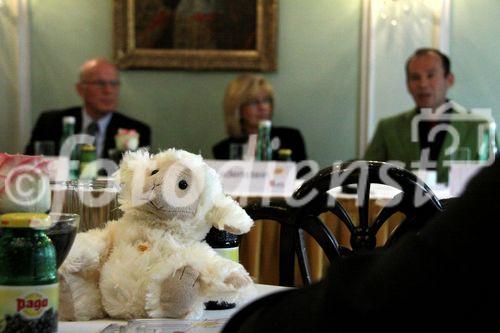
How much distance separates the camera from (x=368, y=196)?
1669 millimetres

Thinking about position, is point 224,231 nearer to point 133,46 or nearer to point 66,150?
point 66,150

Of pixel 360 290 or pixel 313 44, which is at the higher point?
pixel 313 44

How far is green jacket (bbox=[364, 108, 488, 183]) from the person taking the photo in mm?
4875

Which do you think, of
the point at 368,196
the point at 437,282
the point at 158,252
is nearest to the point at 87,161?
the point at 368,196

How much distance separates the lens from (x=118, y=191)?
4.58 feet

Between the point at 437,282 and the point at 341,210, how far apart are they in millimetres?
1129

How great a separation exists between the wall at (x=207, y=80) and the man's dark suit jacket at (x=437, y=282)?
5.20 meters

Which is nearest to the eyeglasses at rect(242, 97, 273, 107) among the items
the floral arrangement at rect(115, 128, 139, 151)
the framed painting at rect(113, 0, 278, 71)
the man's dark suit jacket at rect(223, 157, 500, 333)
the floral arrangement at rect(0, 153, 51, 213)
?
the framed painting at rect(113, 0, 278, 71)

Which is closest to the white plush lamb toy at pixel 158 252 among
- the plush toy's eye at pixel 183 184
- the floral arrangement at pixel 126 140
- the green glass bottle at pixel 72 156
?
the plush toy's eye at pixel 183 184

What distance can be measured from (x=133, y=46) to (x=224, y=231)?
14.9 ft

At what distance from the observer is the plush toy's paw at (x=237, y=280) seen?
1237mm

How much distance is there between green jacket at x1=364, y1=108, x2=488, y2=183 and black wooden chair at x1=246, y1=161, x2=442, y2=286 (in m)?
3.10

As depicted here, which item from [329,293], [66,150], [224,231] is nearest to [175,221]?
[224,231]

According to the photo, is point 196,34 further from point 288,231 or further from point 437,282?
point 437,282
